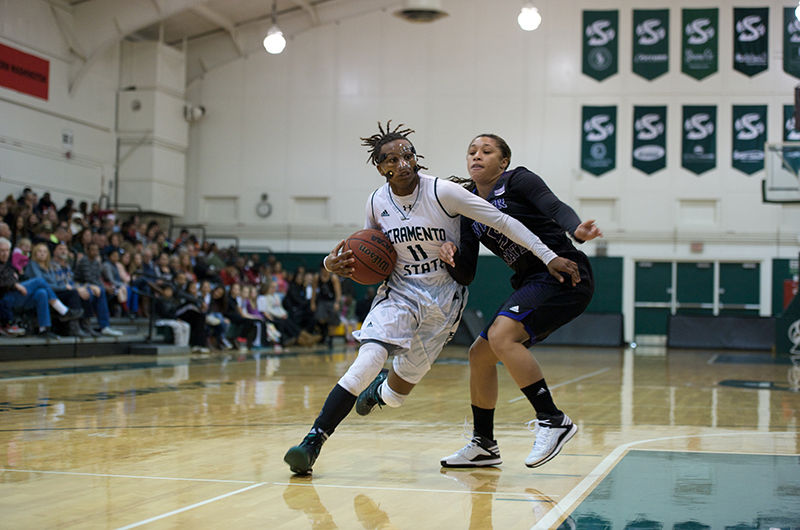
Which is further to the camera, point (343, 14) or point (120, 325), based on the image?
point (343, 14)

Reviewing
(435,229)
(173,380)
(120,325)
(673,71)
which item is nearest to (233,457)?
(435,229)

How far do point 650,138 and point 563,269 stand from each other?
2090cm

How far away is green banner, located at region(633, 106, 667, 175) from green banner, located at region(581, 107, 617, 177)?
56cm

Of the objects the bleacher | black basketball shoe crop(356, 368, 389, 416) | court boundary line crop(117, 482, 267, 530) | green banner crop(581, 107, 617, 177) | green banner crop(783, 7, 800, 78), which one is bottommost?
the bleacher

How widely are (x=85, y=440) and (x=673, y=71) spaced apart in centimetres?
2173

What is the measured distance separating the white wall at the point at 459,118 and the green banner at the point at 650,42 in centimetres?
21

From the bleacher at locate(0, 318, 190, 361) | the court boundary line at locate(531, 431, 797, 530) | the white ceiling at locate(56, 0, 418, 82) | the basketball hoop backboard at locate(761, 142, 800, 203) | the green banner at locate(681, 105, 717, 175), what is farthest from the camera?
the green banner at locate(681, 105, 717, 175)

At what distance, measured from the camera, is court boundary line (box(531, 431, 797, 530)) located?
10.6ft

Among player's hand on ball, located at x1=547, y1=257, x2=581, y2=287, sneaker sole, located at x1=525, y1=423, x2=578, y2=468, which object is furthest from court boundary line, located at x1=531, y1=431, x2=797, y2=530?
player's hand on ball, located at x1=547, y1=257, x2=581, y2=287

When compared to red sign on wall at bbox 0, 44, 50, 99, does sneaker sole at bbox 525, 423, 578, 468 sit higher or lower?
lower

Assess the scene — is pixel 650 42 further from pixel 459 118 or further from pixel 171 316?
pixel 171 316

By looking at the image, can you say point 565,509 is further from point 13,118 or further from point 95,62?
point 95,62

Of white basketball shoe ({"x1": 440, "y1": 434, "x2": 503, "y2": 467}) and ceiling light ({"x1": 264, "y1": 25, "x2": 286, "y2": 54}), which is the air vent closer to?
ceiling light ({"x1": 264, "y1": 25, "x2": 286, "y2": 54})

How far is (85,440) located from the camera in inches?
194
